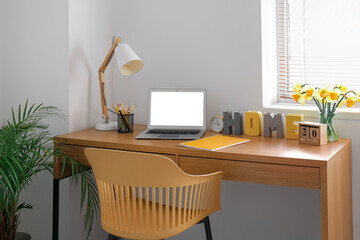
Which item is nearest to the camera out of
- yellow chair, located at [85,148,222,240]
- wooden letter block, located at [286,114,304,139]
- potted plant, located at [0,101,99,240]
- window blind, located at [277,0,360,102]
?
yellow chair, located at [85,148,222,240]

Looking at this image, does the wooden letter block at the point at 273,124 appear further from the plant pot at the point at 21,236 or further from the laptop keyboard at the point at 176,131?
the plant pot at the point at 21,236

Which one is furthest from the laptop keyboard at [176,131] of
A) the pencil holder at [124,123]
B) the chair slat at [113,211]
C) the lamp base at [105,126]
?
the chair slat at [113,211]

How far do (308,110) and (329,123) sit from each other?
195mm

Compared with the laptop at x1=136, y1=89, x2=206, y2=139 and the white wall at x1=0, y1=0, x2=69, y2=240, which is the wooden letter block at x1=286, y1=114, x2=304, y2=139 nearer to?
the laptop at x1=136, y1=89, x2=206, y2=139

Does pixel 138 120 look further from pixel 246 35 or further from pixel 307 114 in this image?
pixel 307 114

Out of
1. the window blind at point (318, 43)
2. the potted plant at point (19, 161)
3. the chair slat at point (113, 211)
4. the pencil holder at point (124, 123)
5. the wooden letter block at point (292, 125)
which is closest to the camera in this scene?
the chair slat at point (113, 211)

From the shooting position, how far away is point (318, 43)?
8.25 ft

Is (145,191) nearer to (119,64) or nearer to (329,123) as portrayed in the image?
(119,64)

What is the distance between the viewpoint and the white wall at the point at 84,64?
2.58m

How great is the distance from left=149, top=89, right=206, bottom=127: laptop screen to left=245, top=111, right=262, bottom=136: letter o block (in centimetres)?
24

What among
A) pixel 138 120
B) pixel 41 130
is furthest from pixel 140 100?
pixel 41 130

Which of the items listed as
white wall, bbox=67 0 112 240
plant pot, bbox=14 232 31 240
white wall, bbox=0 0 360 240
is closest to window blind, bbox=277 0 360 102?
white wall, bbox=0 0 360 240

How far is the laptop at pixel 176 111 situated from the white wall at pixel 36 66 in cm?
49

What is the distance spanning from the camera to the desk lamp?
2.45 metres
